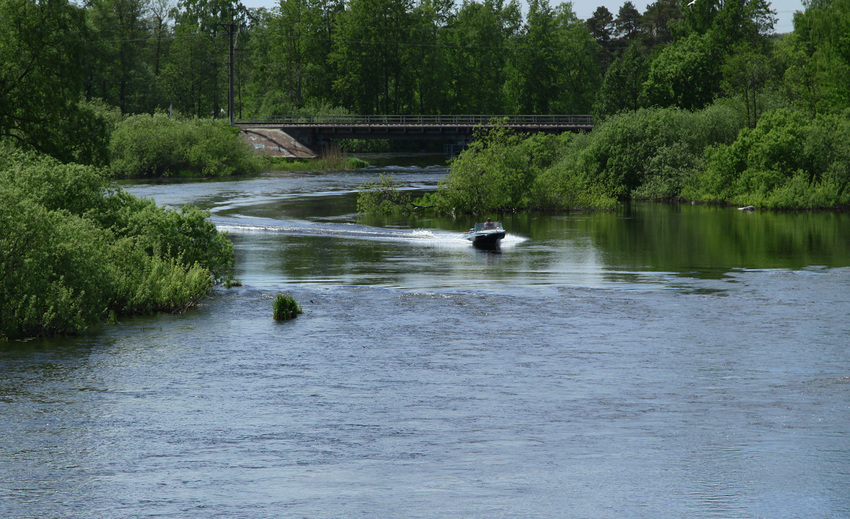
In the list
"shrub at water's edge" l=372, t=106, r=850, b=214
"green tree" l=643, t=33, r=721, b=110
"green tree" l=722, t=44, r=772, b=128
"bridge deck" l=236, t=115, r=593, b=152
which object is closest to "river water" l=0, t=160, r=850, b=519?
"shrub at water's edge" l=372, t=106, r=850, b=214

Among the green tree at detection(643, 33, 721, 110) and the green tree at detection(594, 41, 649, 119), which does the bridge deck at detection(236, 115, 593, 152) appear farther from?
the green tree at detection(594, 41, 649, 119)

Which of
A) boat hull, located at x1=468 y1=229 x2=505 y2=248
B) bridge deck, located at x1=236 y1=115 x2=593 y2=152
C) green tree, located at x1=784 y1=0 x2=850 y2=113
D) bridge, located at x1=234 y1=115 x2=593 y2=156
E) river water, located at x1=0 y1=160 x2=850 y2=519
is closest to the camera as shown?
river water, located at x1=0 y1=160 x2=850 y2=519

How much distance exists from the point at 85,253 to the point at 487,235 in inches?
996

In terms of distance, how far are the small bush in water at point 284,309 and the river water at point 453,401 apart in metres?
0.40

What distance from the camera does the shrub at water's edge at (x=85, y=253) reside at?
25.9 m

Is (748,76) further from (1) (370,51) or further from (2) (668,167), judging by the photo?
(1) (370,51)

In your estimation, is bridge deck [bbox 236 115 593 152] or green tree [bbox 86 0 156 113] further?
green tree [bbox 86 0 156 113]

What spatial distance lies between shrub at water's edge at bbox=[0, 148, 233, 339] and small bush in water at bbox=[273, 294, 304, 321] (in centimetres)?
357

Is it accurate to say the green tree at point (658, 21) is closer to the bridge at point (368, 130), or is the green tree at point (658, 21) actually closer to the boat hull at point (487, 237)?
the bridge at point (368, 130)

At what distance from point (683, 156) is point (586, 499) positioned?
218 ft

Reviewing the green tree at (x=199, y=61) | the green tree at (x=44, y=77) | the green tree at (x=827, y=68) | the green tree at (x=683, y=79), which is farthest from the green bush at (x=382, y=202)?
the green tree at (x=199, y=61)

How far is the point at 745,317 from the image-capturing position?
29.6 metres

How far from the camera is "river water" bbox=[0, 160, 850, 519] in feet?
49.4

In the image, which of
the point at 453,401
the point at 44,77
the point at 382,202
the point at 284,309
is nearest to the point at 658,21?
the point at 382,202
